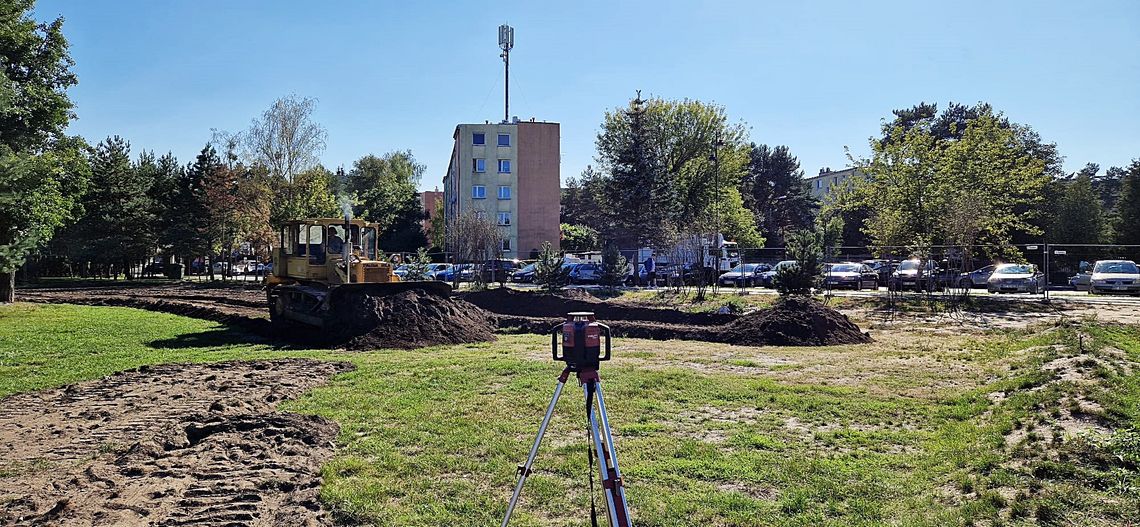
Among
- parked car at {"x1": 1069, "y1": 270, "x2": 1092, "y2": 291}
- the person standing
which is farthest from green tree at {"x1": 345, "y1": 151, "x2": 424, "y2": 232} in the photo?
parked car at {"x1": 1069, "y1": 270, "x2": 1092, "y2": 291}

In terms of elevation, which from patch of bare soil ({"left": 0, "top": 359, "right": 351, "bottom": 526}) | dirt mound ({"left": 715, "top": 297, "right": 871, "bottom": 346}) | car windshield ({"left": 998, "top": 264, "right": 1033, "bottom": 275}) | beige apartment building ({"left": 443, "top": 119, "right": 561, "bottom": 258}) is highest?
beige apartment building ({"left": 443, "top": 119, "right": 561, "bottom": 258})

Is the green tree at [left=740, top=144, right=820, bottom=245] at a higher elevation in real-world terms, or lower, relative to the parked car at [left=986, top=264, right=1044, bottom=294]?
higher

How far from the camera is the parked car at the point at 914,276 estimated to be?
24667mm

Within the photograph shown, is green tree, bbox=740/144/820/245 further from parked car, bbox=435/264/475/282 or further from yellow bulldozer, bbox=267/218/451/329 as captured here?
yellow bulldozer, bbox=267/218/451/329

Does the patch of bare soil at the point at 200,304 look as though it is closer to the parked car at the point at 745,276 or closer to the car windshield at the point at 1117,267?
the parked car at the point at 745,276

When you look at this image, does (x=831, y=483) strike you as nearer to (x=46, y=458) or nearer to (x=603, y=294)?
(x=46, y=458)

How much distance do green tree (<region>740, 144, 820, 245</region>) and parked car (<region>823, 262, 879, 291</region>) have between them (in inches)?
1380

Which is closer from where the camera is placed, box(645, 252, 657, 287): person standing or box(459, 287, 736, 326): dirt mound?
box(459, 287, 736, 326): dirt mound

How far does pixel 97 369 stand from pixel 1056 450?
1258cm

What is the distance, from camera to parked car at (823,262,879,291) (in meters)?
32.7

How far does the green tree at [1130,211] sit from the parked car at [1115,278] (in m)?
17.4

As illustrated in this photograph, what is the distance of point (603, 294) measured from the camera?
29.0 meters

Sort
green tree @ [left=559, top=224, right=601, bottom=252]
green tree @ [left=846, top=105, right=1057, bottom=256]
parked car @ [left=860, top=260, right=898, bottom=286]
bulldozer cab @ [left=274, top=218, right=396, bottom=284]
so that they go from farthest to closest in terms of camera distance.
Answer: green tree @ [left=559, top=224, right=601, bottom=252] < green tree @ [left=846, top=105, right=1057, bottom=256] < parked car @ [left=860, top=260, right=898, bottom=286] < bulldozer cab @ [left=274, top=218, right=396, bottom=284]

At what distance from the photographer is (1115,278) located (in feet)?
88.3
